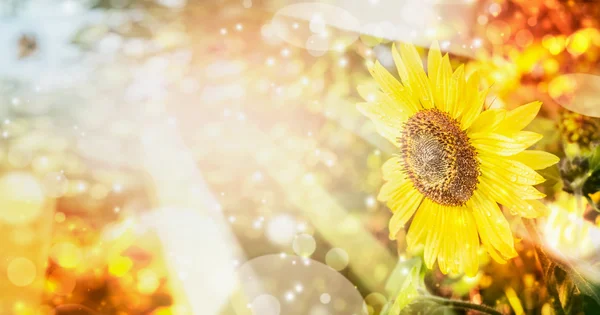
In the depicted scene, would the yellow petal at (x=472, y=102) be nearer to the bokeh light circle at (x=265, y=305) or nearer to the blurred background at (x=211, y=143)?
the blurred background at (x=211, y=143)

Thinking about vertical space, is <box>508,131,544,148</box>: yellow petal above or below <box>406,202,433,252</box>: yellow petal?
above

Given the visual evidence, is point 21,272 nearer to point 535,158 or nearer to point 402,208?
point 402,208

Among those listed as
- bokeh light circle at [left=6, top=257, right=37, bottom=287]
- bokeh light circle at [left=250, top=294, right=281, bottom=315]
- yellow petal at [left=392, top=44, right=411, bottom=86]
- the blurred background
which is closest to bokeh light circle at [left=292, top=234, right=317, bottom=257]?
the blurred background

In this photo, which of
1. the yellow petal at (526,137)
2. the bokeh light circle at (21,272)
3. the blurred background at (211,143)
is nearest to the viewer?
the yellow petal at (526,137)

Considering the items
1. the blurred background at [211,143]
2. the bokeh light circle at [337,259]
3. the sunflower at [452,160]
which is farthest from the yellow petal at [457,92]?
the bokeh light circle at [337,259]

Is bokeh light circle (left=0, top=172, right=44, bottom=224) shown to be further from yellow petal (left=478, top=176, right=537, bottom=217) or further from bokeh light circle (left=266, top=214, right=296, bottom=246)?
yellow petal (left=478, top=176, right=537, bottom=217)

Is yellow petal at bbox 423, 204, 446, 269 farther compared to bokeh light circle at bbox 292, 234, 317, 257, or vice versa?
bokeh light circle at bbox 292, 234, 317, 257

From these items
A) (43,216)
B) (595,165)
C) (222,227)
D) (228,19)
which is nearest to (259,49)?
(228,19)

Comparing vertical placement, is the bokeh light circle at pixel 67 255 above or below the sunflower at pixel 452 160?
below
